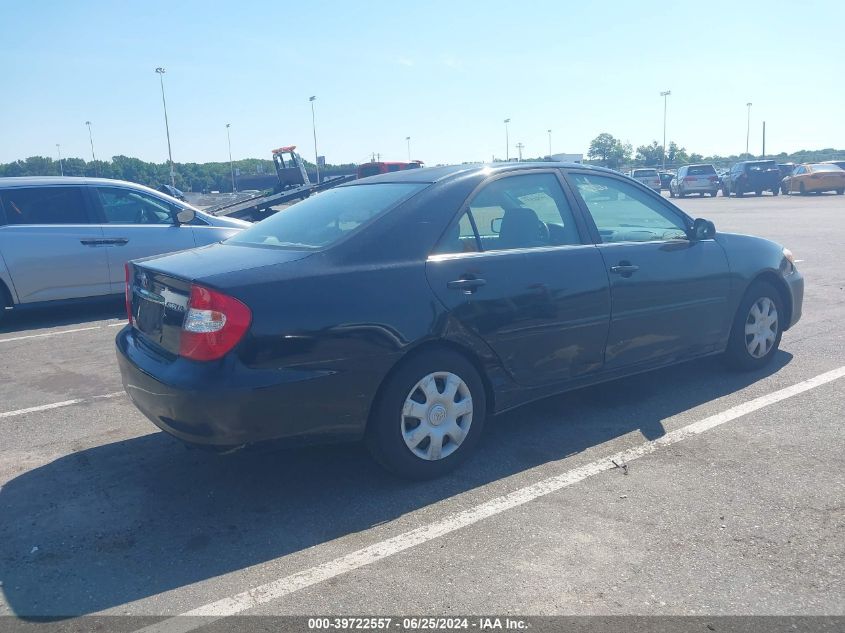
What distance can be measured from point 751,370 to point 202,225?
649 cm

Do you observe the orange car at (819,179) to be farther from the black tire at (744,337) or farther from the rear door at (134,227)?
the black tire at (744,337)

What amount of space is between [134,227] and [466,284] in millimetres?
6052

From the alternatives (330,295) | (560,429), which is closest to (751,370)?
(560,429)

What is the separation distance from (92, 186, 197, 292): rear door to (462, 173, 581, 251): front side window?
550 centimetres

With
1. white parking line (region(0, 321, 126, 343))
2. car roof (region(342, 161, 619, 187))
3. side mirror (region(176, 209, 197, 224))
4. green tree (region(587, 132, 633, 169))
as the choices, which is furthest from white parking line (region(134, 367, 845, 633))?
green tree (region(587, 132, 633, 169))

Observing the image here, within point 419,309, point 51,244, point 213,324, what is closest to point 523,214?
point 419,309

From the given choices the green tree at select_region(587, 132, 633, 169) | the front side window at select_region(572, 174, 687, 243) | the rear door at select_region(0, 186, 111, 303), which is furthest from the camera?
the green tree at select_region(587, 132, 633, 169)

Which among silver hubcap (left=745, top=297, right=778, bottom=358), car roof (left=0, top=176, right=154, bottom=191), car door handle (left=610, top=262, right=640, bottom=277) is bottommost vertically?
silver hubcap (left=745, top=297, right=778, bottom=358)

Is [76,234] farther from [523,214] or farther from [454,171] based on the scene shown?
[523,214]

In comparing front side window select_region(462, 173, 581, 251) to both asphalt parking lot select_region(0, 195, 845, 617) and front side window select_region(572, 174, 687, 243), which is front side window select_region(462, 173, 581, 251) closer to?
front side window select_region(572, 174, 687, 243)

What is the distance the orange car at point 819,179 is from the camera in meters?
34.4

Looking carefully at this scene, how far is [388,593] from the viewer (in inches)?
118

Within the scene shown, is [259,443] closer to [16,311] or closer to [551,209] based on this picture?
[551,209]

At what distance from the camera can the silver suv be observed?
8.30 metres
